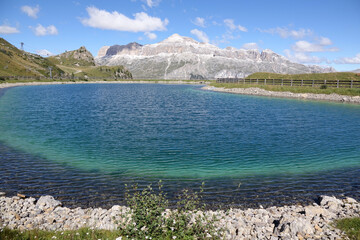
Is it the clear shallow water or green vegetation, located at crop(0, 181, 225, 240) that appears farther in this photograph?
the clear shallow water

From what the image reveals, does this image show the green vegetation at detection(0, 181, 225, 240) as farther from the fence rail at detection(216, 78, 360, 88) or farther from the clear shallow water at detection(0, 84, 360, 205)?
the fence rail at detection(216, 78, 360, 88)

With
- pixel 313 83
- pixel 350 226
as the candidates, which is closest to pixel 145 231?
pixel 350 226

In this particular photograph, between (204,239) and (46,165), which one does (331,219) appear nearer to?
(204,239)

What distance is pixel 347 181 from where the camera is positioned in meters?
16.1

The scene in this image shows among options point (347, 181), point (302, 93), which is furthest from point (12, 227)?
point (302, 93)

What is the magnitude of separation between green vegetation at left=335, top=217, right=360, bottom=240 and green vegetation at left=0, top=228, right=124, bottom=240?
8098 millimetres

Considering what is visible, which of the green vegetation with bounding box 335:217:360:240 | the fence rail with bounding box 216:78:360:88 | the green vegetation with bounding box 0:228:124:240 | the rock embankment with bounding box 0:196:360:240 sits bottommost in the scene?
the rock embankment with bounding box 0:196:360:240

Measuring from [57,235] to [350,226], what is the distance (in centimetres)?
1062

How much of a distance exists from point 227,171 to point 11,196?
12.7m

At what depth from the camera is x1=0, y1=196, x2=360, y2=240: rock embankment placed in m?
9.45

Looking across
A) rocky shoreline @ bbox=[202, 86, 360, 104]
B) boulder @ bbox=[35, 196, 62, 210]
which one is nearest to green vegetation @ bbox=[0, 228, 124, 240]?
boulder @ bbox=[35, 196, 62, 210]

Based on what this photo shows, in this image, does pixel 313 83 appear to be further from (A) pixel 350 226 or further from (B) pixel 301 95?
(A) pixel 350 226

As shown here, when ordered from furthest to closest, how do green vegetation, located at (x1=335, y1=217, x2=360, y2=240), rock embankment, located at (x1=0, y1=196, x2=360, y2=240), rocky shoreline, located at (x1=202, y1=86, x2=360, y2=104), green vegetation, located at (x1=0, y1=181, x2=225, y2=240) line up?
1. rocky shoreline, located at (x1=202, y1=86, x2=360, y2=104)
2. rock embankment, located at (x1=0, y1=196, x2=360, y2=240)
3. green vegetation, located at (x1=335, y1=217, x2=360, y2=240)
4. green vegetation, located at (x1=0, y1=181, x2=225, y2=240)

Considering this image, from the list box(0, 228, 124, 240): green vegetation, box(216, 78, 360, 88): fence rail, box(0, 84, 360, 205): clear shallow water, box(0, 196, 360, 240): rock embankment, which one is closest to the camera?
box(0, 228, 124, 240): green vegetation
